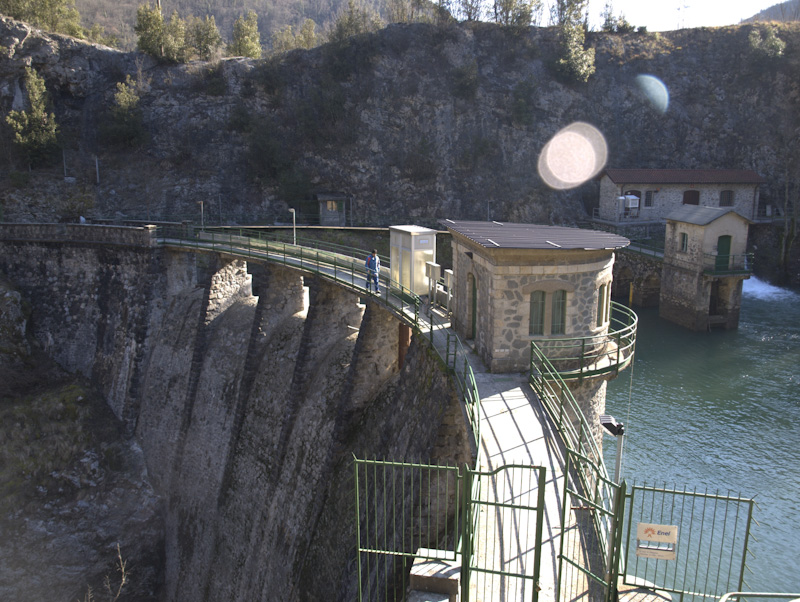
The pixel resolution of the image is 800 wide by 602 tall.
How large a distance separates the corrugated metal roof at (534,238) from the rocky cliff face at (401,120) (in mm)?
35418

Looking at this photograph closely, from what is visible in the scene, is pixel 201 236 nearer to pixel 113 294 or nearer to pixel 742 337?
pixel 113 294

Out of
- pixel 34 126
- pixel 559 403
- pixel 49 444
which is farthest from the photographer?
pixel 34 126

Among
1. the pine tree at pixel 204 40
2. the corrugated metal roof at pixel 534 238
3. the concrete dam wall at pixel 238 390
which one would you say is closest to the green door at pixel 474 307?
the corrugated metal roof at pixel 534 238

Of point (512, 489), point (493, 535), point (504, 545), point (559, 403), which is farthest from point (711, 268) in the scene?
point (504, 545)

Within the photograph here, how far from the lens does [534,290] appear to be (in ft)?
53.1

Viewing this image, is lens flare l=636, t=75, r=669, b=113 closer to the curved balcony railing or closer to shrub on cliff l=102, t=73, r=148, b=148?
shrub on cliff l=102, t=73, r=148, b=148

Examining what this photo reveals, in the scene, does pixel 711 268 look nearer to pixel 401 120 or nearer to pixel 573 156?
pixel 573 156

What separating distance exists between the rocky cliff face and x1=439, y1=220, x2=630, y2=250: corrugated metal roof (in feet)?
116

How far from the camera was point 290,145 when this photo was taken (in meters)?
56.0

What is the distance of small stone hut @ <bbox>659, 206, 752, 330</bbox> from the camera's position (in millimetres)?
43281

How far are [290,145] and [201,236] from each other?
23193 millimetres

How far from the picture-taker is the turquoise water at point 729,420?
2209 cm

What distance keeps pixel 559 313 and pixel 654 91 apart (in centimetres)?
5534

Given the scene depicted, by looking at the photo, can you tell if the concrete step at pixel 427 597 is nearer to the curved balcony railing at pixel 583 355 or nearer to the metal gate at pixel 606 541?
the metal gate at pixel 606 541
